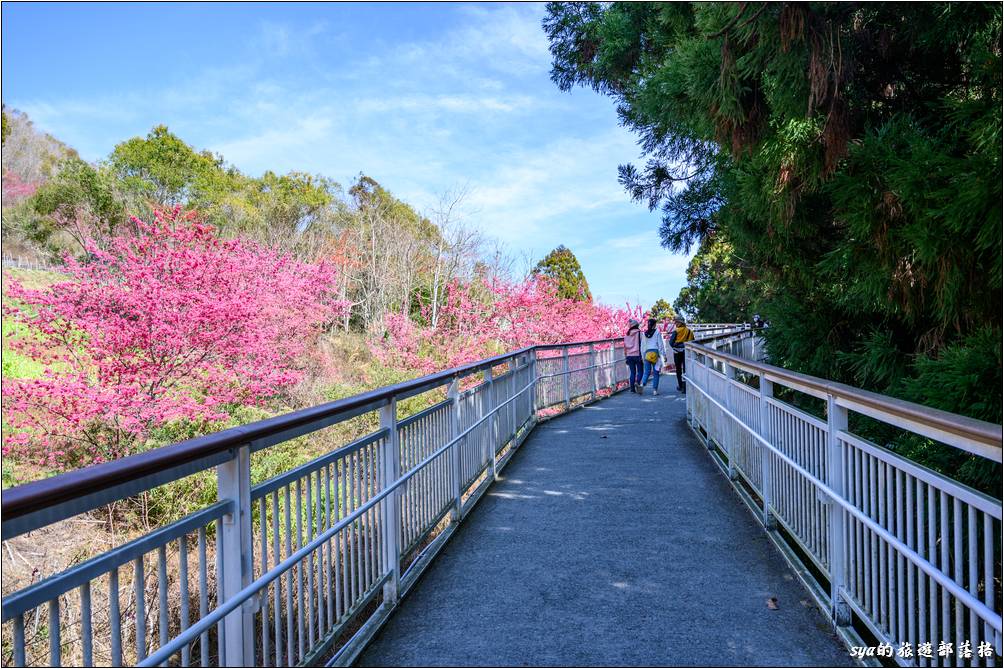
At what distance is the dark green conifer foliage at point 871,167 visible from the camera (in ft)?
10.7

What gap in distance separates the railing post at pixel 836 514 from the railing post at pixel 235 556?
101 inches

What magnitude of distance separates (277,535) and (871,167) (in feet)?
12.1

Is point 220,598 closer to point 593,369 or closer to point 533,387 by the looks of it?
point 533,387

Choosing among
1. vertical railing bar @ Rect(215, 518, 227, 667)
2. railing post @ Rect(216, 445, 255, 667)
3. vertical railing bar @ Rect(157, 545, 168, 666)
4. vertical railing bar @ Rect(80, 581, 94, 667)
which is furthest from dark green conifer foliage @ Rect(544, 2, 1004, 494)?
vertical railing bar @ Rect(80, 581, 94, 667)

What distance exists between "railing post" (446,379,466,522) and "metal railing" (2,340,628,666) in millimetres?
13

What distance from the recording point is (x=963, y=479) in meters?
3.33

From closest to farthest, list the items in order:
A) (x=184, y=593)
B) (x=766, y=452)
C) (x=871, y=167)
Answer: (x=184, y=593), (x=871, y=167), (x=766, y=452)

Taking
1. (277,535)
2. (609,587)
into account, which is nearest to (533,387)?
(609,587)

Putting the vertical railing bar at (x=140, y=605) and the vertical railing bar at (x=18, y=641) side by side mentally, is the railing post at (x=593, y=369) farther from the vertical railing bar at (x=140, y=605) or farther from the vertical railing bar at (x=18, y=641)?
the vertical railing bar at (x=18, y=641)

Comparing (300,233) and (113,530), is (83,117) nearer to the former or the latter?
(300,233)

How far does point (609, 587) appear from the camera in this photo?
356cm

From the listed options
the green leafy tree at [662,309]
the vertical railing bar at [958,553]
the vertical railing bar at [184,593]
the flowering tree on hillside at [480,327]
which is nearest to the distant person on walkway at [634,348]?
the flowering tree on hillside at [480,327]

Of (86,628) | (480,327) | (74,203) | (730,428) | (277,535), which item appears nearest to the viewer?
(86,628)

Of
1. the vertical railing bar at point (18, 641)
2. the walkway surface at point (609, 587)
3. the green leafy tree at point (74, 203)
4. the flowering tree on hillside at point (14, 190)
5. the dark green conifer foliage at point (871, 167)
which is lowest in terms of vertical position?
the walkway surface at point (609, 587)
